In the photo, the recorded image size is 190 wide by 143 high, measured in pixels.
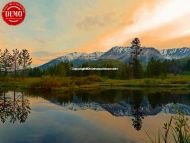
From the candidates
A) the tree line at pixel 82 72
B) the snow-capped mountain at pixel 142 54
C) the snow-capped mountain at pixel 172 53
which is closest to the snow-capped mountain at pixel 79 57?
the tree line at pixel 82 72

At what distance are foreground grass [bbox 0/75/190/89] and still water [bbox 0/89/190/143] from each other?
6.32 meters

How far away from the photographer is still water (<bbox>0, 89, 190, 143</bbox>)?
12.3 meters

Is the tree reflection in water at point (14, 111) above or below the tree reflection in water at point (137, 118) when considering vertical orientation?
above

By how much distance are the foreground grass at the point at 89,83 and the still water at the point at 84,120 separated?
6.32 meters

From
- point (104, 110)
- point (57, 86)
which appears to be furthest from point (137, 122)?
point (57, 86)

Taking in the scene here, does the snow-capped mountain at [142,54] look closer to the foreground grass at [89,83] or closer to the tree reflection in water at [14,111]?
the foreground grass at [89,83]

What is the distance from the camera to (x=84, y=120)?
657 inches

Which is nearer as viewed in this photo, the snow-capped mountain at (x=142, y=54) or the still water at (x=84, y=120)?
the still water at (x=84, y=120)

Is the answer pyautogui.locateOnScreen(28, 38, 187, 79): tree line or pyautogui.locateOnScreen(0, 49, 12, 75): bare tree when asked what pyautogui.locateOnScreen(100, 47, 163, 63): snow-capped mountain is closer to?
pyautogui.locateOnScreen(28, 38, 187, 79): tree line

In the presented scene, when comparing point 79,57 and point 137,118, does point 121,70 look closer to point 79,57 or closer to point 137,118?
point 79,57

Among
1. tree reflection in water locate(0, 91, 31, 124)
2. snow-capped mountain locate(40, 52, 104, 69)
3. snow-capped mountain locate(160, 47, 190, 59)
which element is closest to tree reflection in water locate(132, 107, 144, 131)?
tree reflection in water locate(0, 91, 31, 124)

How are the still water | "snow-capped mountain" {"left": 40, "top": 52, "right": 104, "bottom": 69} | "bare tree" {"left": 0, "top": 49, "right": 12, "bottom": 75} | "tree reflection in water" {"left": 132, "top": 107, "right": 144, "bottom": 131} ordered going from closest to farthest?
the still water, "tree reflection in water" {"left": 132, "top": 107, "right": 144, "bottom": 131}, "snow-capped mountain" {"left": 40, "top": 52, "right": 104, "bottom": 69}, "bare tree" {"left": 0, "top": 49, "right": 12, "bottom": 75}

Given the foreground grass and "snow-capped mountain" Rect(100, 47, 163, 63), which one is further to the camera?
"snow-capped mountain" Rect(100, 47, 163, 63)

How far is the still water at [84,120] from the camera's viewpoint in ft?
40.3
